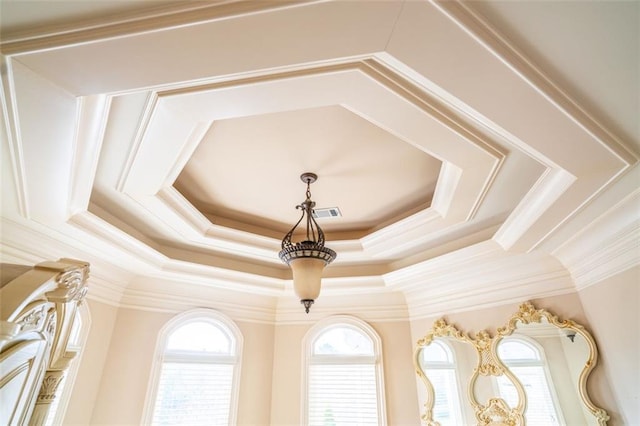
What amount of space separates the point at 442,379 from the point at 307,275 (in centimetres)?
203

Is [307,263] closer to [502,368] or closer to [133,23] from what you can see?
[133,23]

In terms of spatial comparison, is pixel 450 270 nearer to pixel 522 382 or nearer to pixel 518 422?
pixel 522 382

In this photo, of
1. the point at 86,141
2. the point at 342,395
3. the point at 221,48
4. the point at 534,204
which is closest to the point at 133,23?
the point at 221,48

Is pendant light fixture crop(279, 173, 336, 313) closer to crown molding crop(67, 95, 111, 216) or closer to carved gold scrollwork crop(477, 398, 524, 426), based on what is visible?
crown molding crop(67, 95, 111, 216)

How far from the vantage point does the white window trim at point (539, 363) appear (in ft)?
7.76

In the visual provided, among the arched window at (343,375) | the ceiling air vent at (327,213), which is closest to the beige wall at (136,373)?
the arched window at (343,375)

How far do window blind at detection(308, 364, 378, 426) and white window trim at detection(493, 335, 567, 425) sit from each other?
1261 millimetres

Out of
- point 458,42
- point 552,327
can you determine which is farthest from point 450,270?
point 458,42

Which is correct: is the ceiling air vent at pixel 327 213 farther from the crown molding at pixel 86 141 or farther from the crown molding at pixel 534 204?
the crown molding at pixel 86 141

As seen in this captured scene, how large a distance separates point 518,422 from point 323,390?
6.01 ft

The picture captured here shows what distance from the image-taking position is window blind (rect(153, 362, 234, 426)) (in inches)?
120

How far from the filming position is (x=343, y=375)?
350 centimetres

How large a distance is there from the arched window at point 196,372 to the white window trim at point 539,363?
261 centimetres

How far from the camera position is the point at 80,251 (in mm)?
2553
